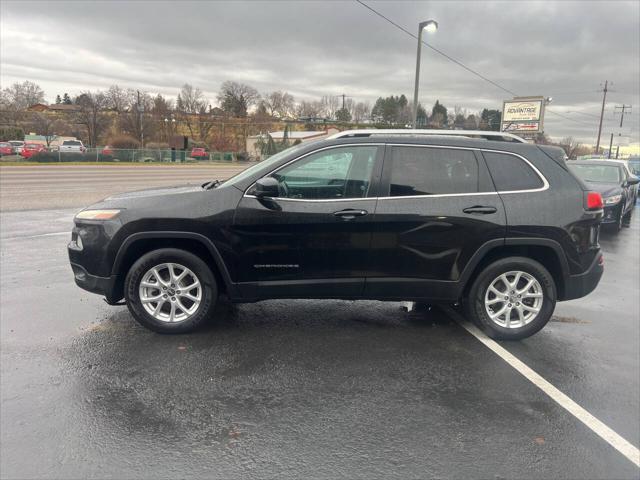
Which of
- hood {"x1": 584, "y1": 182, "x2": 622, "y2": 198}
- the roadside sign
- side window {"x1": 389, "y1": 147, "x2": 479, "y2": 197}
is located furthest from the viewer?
the roadside sign

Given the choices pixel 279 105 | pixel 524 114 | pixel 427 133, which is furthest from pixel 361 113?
pixel 427 133

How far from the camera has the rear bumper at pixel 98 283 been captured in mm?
4277

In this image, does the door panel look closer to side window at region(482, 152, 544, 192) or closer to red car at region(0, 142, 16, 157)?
side window at region(482, 152, 544, 192)

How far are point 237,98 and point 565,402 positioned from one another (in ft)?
419

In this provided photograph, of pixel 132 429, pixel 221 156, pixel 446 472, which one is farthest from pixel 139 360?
pixel 221 156

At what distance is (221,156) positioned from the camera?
63.2 meters

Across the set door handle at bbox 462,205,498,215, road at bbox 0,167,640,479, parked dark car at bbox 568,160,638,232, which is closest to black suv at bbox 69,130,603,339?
door handle at bbox 462,205,498,215

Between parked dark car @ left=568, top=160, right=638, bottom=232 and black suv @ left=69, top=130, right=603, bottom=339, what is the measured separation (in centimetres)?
788

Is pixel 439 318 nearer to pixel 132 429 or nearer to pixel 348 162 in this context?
pixel 348 162

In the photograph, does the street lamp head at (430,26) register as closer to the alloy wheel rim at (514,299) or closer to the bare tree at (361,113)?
the alloy wheel rim at (514,299)

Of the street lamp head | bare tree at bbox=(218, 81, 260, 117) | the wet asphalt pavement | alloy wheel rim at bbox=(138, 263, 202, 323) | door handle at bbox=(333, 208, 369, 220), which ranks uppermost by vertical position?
bare tree at bbox=(218, 81, 260, 117)

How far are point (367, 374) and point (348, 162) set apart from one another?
190 centimetres

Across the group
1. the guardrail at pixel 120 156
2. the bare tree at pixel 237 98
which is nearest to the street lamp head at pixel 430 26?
the guardrail at pixel 120 156

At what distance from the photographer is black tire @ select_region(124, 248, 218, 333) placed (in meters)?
4.27
